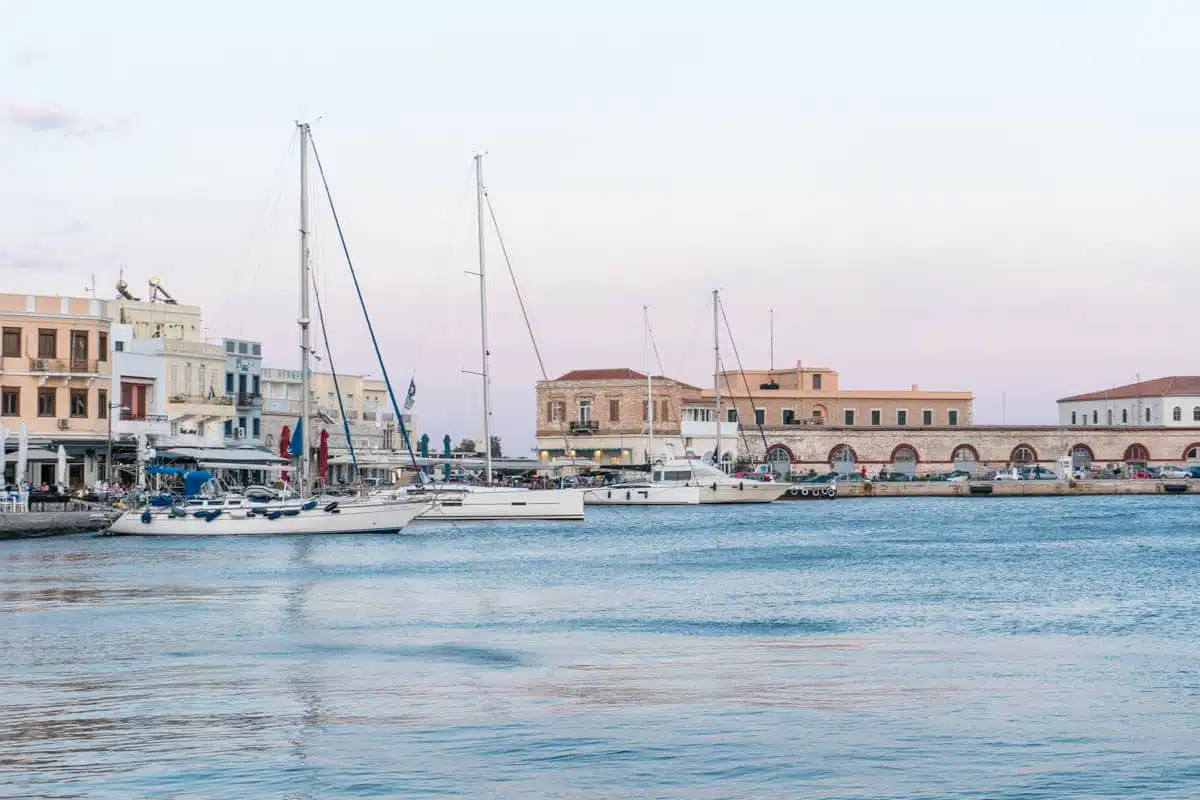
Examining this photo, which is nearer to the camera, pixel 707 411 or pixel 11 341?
pixel 11 341

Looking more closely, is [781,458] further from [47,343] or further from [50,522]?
[50,522]

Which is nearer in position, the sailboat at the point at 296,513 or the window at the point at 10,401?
the sailboat at the point at 296,513

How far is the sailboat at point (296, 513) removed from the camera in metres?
50.5

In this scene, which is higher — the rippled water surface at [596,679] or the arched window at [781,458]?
the arched window at [781,458]

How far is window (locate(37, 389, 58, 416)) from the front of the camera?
63931mm

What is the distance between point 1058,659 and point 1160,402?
10444 centimetres

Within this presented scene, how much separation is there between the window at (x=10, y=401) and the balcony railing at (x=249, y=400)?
15849 millimetres

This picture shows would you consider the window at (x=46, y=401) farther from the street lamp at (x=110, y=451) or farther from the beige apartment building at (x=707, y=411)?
the beige apartment building at (x=707, y=411)

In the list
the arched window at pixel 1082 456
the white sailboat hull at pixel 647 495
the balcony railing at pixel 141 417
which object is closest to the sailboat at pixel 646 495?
the white sailboat hull at pixel 647 495

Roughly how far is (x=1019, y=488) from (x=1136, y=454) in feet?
46.4

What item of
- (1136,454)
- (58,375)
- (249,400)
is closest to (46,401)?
(58,375)

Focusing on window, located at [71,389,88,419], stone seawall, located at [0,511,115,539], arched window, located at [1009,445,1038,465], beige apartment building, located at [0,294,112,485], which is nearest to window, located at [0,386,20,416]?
beige apartment building, located at [0,294,112,485]

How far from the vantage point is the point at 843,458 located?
4503 inches

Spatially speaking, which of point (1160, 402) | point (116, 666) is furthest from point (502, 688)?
point (1160, 402)
